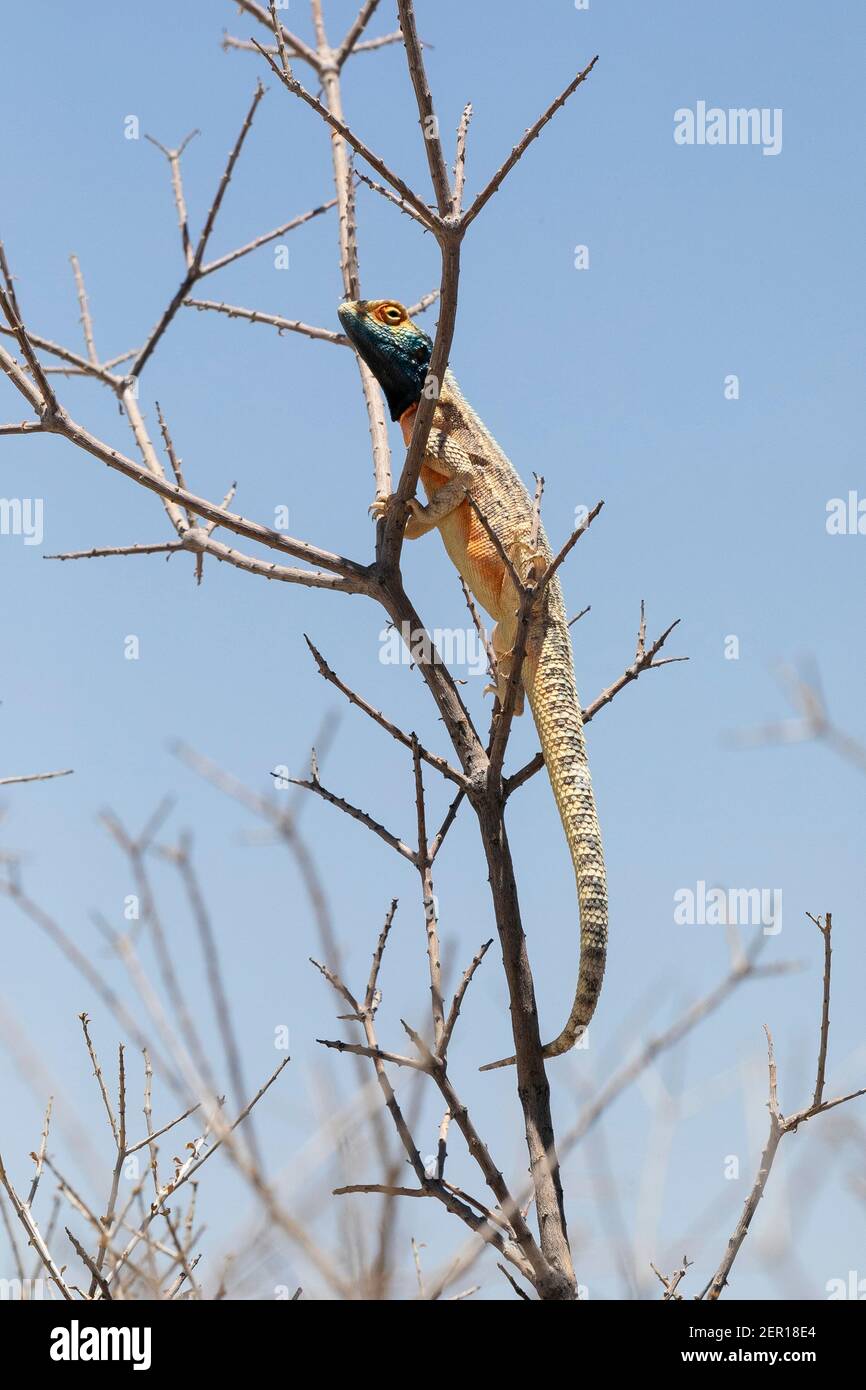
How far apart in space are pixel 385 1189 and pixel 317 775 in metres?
2.94

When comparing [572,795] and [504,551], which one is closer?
[504,551]

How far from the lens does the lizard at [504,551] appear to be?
606 cm

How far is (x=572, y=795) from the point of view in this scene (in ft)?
20.7

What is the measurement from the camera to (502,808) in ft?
17.3

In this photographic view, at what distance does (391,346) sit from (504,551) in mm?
2392

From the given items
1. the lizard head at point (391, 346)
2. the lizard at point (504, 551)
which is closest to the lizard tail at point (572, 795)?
the lizard at point (504, 551)

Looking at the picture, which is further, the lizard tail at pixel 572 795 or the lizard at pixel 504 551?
the lizard at pixel 504 551
